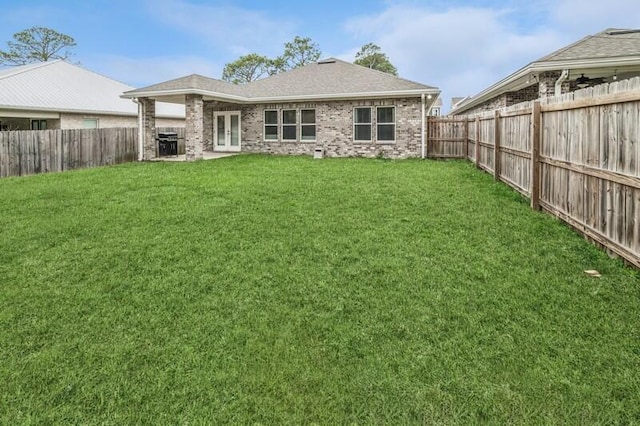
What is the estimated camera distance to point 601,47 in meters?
11.2

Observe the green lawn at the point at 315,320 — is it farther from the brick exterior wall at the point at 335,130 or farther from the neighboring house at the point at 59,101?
the neighboring house at the point at 59,101

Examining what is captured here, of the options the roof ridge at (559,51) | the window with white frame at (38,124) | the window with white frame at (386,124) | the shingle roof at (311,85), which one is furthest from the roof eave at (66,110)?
the roof ridge at (559,51)

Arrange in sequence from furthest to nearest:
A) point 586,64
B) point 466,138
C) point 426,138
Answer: point 426,138, point 466,138, point 586,64

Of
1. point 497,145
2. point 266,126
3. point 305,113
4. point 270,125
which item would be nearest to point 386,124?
point 305,113

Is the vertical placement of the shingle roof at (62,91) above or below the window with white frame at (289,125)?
above

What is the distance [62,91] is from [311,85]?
11.1 metres

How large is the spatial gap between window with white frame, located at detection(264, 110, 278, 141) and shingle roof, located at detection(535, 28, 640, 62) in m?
10.4

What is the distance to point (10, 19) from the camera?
33.0 m

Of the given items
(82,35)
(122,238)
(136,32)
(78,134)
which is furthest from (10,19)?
A: (122,238)

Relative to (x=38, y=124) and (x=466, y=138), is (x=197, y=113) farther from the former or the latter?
(x=466, y=138)

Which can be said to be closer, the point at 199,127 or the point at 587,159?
the point at 587,159

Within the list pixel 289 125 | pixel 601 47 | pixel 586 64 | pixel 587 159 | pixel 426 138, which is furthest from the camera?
pixel 289 125

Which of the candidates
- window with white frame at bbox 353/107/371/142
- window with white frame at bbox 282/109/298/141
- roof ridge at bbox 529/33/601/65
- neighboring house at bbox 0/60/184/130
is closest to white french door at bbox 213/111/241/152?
window with white frame at bbox 282/109/298/141

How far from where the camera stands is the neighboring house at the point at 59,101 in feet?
56.7
